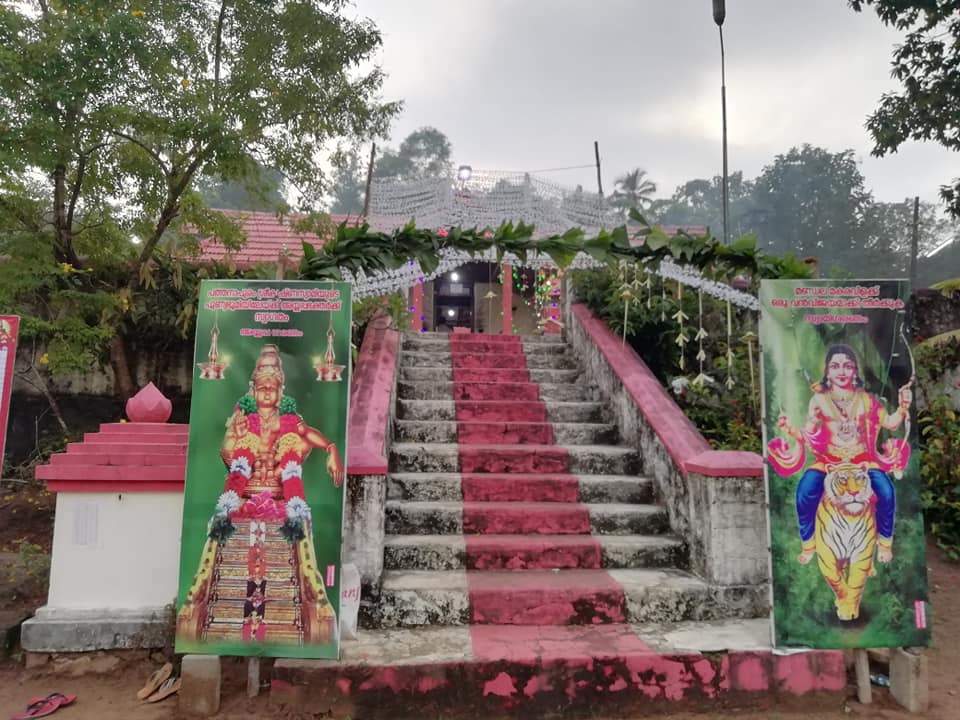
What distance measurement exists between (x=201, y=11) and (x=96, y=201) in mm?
2173

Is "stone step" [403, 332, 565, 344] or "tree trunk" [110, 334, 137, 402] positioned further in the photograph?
"stone step" [403, 332, 565, 344]

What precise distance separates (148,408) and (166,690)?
1.62 metres

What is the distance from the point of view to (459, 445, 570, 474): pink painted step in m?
4.56

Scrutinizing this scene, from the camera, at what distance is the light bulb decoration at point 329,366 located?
2.97 m

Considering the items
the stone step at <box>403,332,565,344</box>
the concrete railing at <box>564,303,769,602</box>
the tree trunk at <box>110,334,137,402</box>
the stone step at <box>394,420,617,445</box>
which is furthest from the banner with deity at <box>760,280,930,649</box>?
Answer: the tree trunk at <box>110,334,137,402</box>

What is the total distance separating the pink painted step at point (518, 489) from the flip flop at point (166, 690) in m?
2.03

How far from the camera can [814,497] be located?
3.06m

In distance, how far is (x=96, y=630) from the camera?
3.23 meters

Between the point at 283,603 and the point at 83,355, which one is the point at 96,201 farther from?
the point at 283,603

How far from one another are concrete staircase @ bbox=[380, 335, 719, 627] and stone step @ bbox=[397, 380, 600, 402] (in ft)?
0.03

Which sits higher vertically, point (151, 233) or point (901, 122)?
point (901, 122)

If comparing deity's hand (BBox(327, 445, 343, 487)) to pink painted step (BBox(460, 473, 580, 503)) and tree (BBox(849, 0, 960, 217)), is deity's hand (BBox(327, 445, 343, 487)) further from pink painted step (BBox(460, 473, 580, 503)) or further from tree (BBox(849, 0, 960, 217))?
tree (BBox(849, 0, 960, 217))

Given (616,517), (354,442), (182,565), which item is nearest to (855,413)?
(616,517)

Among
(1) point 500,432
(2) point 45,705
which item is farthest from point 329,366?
(1) point 500,432
